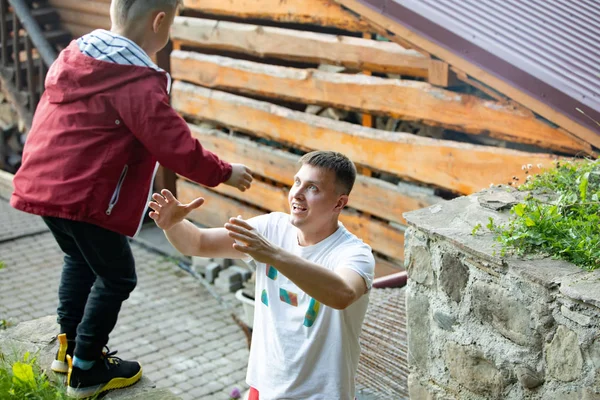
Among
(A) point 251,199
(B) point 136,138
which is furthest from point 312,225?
(A) point 251,199

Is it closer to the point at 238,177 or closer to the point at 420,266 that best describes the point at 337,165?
the point at 420,266

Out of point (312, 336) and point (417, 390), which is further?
point (417, 390)

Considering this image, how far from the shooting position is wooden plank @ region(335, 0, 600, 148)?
4338 millimetres

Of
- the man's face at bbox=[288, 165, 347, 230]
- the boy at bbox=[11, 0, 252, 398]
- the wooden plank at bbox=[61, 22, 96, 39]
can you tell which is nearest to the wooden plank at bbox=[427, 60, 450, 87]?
the boy at bbox=[11, 0, 252, 398]

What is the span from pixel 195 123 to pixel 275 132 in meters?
1.35

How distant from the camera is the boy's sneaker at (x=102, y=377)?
335 centimetres

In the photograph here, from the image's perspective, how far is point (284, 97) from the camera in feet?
21.6

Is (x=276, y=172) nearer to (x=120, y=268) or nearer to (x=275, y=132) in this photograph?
(x=275, y=132)

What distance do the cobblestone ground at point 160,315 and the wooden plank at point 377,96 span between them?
6.33 feet

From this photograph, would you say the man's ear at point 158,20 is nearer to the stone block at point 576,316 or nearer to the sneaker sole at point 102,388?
the sneaker sole at point 102,388

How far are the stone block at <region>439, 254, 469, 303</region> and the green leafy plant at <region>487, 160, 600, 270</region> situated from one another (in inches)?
7.3

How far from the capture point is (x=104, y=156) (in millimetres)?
3188

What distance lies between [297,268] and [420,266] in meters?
0.90

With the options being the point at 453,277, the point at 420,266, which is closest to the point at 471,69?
the point at 420,266
